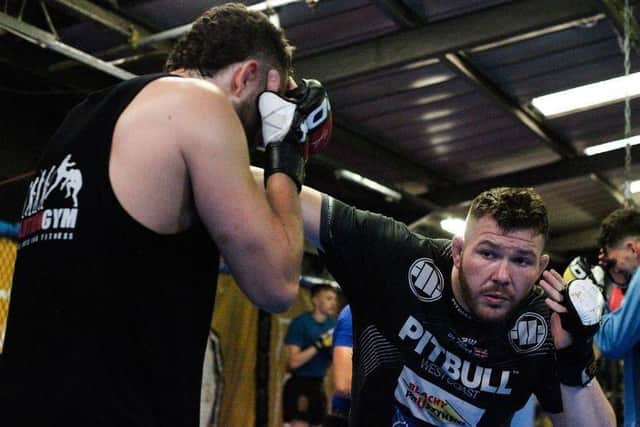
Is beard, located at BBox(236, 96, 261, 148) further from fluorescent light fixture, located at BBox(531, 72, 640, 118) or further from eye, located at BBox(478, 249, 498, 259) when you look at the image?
fluorescent light fixture, located at BBox(531, 72, 640, 118)

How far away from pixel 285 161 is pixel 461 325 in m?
1.24

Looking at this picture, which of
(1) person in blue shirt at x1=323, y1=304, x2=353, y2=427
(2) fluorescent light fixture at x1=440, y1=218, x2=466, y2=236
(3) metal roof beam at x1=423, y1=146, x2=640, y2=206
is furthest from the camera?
(2) fluorescent light fixture at x1=440, y1=218, x2=466, y2=236

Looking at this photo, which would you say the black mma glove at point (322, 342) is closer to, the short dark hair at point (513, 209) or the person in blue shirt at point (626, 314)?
the person in blue shirt at point (626, 314)

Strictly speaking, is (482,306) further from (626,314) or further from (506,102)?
(506,102)

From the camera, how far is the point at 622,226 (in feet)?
13.7

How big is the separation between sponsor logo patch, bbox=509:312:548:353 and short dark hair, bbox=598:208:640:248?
Answer: 1.46 metres

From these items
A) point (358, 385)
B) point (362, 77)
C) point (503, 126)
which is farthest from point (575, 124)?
point (358, 385)

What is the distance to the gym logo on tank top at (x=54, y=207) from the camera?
63.1 inches

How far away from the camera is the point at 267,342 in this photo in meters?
8.00

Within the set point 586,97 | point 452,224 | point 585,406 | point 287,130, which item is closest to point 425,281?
point 585,406

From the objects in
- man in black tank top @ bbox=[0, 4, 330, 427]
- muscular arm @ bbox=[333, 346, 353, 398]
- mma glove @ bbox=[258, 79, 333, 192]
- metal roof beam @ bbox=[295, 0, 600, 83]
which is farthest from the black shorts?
man in black tank top @ bbox=[0, 4, 330, 427]

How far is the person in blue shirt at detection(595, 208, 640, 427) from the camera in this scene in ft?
11.6

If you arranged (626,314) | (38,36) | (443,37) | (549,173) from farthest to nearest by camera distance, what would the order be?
Answer: 1. (549,173)
2. (443,37)
3. (38,36)
4. (626,314)

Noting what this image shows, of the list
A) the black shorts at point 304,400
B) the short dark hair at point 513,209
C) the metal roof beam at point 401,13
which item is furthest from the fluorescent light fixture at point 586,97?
the short dark hair at point 513,209
